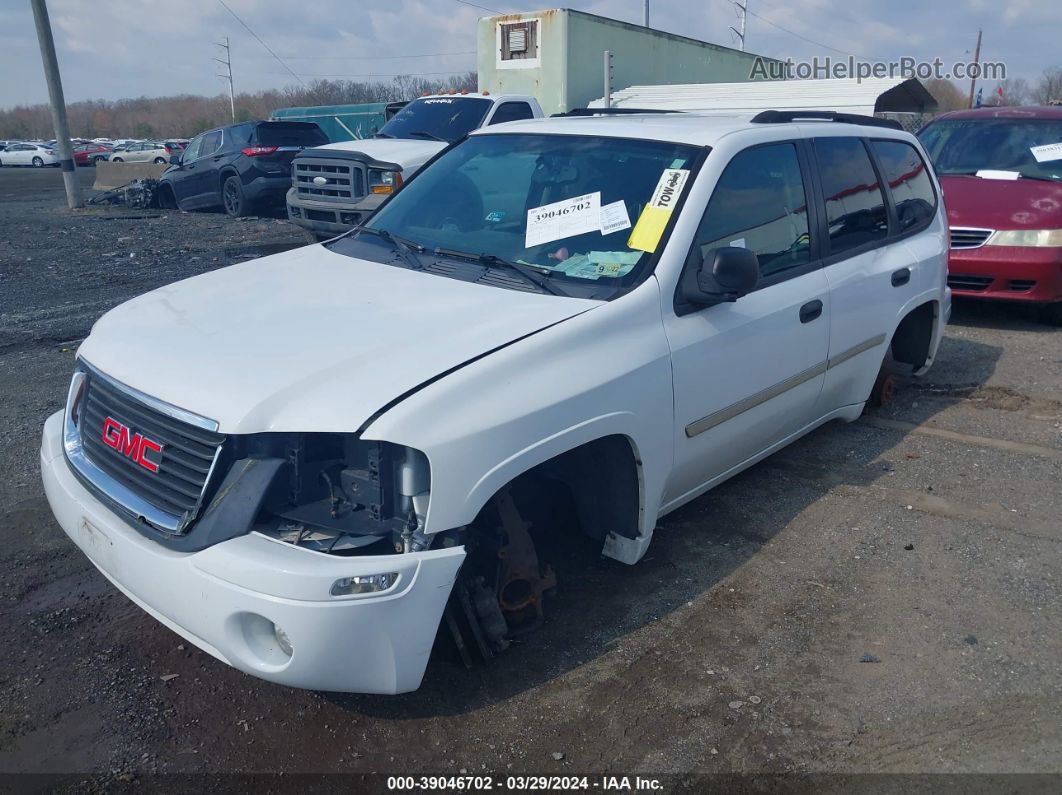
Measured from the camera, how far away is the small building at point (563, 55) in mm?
15195

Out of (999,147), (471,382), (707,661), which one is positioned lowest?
(707,661)

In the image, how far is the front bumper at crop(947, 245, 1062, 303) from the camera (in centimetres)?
750

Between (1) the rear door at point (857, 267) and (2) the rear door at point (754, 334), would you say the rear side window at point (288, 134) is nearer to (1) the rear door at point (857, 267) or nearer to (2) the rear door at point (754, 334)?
(1) the rear door at point (857, 267)

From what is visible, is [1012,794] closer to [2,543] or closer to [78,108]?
[2,543]

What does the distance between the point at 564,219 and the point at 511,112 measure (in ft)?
27.9

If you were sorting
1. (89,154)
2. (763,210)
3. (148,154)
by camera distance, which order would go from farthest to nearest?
(89,154)
(148,154)
(763,210)

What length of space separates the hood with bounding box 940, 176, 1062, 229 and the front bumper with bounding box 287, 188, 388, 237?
5890 mm

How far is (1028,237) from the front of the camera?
24.8 feet

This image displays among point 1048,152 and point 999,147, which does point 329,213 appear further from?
point 1048,152

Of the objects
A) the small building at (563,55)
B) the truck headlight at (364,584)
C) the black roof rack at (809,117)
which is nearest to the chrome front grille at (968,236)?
the black roof rack at (809,117)

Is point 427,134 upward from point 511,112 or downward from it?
downward

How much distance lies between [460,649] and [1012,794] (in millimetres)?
1726

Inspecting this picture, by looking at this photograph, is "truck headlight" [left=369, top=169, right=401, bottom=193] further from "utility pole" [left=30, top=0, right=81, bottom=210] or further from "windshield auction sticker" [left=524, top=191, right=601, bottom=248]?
"utility pole" [left=30, top=0, right=81, bottom=210]

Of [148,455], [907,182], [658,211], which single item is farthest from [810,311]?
[148,455]
